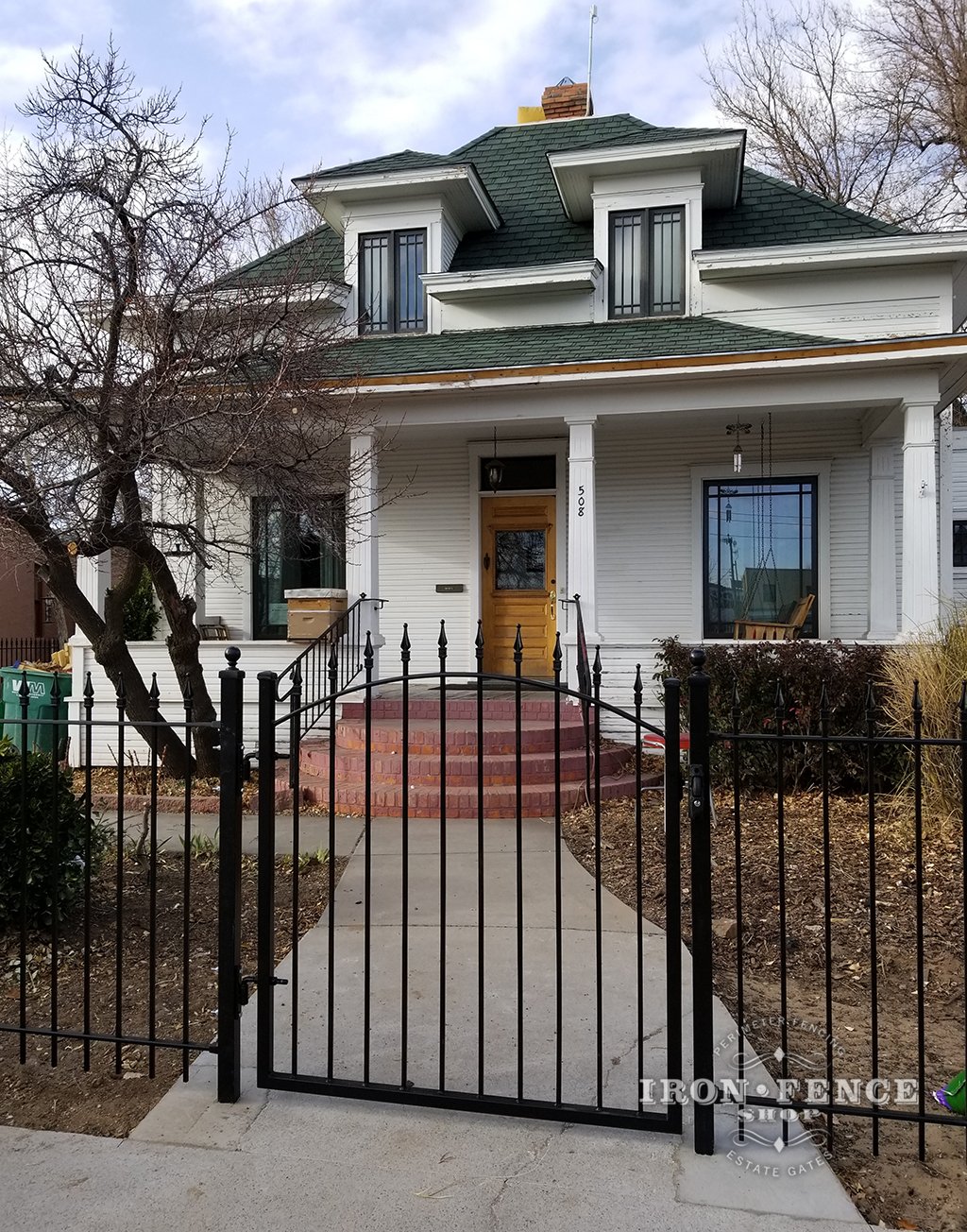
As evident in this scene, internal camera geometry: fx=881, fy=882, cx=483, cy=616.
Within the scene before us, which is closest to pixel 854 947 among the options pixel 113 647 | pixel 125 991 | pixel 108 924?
pixel 125 991

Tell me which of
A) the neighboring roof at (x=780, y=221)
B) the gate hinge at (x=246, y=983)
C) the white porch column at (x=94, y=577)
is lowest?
the gate hinge at (x=246, y=983)

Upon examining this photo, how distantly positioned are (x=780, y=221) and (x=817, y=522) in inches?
161

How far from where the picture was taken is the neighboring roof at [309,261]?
8797 millimetres

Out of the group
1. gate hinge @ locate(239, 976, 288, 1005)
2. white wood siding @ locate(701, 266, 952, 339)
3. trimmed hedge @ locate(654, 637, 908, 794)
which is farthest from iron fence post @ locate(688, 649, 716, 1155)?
white wood siding @ locate(701, 266, 952, 339)

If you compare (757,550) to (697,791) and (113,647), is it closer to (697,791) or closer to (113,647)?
(113,647)

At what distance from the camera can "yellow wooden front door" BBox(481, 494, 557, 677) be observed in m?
11.4

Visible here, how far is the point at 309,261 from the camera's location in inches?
408

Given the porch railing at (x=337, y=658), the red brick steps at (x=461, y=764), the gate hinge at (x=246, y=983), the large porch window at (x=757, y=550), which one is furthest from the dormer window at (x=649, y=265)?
the gate hinge at (x=246, y=983)

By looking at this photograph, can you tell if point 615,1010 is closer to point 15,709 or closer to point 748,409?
point 748,409

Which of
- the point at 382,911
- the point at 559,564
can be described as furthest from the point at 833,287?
the point at 382,911

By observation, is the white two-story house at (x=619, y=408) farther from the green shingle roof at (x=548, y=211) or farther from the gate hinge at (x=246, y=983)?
the gate hinge at (x=246, y=983)

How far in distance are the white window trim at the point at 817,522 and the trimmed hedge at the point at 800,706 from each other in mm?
2485

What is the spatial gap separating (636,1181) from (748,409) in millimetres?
8175

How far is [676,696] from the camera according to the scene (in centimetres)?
285
